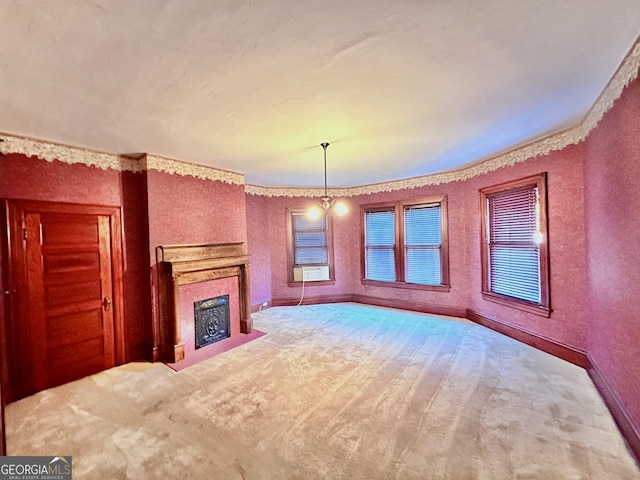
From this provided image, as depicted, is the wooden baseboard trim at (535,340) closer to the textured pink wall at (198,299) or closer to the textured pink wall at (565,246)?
the textured pink wall at (565,246)

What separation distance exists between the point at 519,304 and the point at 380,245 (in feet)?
8.52

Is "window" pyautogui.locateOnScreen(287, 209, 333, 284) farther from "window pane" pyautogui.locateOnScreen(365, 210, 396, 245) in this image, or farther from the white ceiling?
the white ceiling

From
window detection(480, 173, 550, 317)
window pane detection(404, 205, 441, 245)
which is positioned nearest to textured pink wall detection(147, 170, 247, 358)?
window pane detection(404, 205, 441, 245)

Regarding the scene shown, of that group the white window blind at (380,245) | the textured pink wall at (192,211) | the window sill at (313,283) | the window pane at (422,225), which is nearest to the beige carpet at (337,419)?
the textured pink wall at (192,211)

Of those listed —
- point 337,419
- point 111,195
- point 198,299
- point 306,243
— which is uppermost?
point 111,195

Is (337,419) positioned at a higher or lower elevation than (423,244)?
lower

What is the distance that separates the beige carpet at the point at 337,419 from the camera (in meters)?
1.77

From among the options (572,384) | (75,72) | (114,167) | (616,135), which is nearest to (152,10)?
(75,72)

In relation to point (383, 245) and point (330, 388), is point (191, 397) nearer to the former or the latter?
point (330, 388)

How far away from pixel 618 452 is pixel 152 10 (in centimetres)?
371

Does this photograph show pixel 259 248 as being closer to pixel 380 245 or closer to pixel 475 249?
pixel 380 245

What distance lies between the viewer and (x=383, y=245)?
18.7 ft

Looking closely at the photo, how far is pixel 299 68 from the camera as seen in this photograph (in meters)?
1.71

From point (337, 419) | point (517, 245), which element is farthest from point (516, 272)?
point (337, 419)
